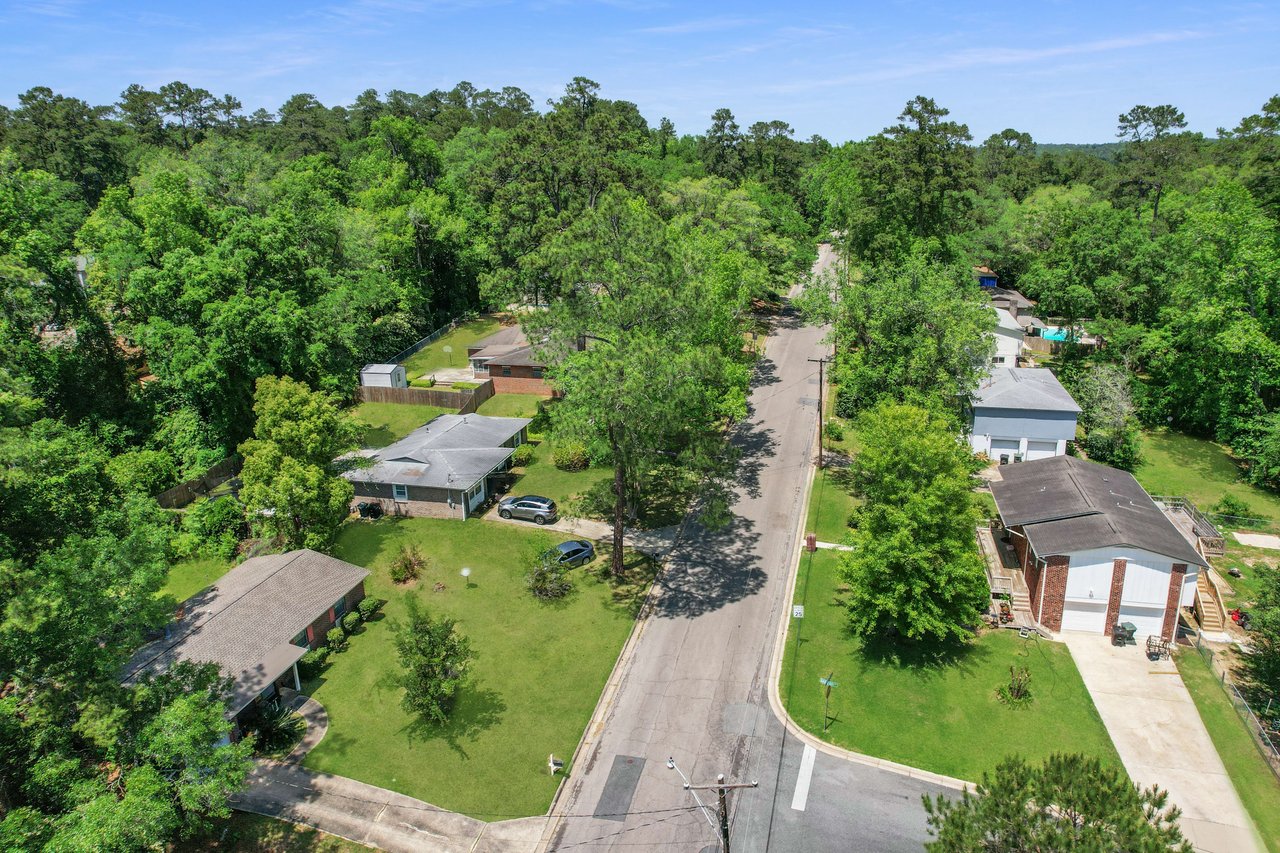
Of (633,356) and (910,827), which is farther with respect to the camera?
(633,356)

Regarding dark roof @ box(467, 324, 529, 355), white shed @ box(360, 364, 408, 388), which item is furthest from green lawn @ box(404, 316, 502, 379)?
white shed @ box(360, 364, 408, 388)

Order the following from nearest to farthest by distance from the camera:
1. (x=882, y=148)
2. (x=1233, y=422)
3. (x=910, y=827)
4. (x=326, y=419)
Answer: (x=910, y=827), (x=326, y=419), (x=1233, y=422), (x=882, y=148)

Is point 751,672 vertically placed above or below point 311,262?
below

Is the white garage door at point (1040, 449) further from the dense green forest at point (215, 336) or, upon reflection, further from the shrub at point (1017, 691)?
the shrub at point (1017, 691)

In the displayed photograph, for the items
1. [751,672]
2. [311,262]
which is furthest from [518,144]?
[751,672]

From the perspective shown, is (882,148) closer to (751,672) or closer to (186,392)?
(751,672)

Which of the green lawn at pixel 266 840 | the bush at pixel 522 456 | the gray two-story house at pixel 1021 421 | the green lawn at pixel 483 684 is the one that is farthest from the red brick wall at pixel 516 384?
the green lawn at pixel 266 840

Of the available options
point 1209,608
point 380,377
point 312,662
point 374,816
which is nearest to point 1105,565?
point 1209,608

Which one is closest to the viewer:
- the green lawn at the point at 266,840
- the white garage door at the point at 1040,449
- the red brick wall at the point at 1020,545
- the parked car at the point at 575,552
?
the green lawn at the point at 266,840
